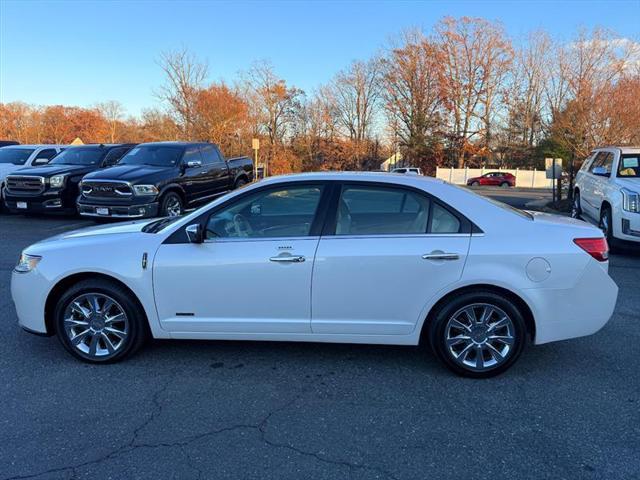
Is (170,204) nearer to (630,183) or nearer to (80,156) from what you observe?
(80,156)

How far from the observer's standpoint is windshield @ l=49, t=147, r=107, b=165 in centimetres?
1361

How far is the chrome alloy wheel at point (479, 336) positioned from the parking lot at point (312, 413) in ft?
0.56

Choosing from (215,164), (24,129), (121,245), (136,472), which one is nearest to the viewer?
(136,472)

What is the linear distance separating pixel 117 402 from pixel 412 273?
7.51ft

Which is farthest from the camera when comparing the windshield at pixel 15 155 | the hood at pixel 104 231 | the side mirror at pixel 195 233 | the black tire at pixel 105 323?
the windshield at pixel 15 155

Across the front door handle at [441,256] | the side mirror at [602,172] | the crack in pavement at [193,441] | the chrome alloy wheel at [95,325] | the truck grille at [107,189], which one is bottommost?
the crack in pavement at [193,441]

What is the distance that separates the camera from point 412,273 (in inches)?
147

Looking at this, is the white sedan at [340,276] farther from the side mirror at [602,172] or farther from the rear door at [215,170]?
the rear door at [215,170]

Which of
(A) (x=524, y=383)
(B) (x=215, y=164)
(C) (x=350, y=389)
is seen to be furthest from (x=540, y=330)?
(B) (x=215, y=164)

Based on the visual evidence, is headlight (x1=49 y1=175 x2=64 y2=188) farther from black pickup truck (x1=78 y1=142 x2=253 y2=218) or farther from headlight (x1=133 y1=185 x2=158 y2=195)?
headlight (x1=133 y1=185 x2=158 y2=195)

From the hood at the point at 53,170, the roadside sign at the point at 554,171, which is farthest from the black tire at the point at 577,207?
the hood at the point at 53,170

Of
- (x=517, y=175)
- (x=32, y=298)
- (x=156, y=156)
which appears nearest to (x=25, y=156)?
(x=156, y=156)

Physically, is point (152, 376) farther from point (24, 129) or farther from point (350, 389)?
point (24, 129)

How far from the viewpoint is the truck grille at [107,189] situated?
10.6 m
